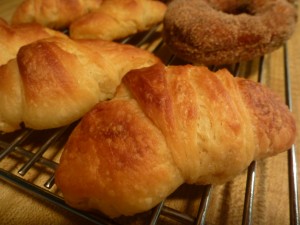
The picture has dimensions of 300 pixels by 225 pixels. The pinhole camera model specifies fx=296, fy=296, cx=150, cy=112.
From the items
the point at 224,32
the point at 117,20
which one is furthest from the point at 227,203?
the point at 117,20

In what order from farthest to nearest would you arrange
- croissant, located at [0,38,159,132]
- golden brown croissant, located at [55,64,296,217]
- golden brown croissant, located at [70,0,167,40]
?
golden brown croissant, located at [70,0,167,40] → croissant, located at [0,38,159,132] → golden brown croissant, located at [55,64,296,217]

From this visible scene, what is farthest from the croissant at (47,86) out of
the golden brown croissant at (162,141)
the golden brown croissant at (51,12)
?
the golden brown croissant at (51,12)

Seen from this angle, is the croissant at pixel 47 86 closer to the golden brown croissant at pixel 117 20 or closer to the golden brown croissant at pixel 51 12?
the golden brown croissant at pixel 117 20

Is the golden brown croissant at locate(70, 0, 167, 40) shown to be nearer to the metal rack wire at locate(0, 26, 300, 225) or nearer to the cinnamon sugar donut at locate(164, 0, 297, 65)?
the cinnamon sugar donut at locate(164, 0, 297, 65)

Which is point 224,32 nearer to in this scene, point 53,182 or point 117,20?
point 117,20

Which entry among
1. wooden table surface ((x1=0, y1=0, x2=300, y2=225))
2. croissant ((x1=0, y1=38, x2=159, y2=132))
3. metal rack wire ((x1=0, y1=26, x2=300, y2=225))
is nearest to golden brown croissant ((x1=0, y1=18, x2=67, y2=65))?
croissant ((x1=0, y1=38, x2=159, y2=132))

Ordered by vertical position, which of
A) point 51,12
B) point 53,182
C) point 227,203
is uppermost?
point 51,12

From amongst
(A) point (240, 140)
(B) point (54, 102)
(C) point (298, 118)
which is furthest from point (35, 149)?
(C) point (298, 118)

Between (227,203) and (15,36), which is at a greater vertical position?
(15,36)
